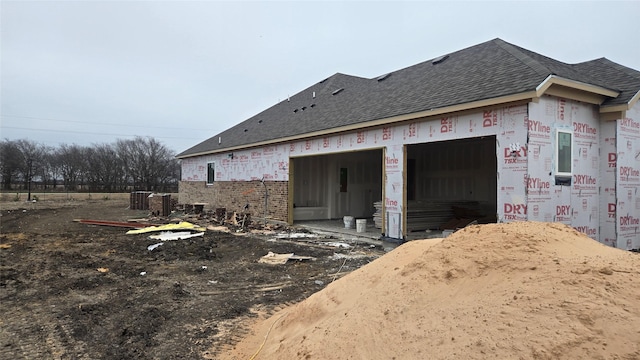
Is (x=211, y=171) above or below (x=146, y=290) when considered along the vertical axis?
above

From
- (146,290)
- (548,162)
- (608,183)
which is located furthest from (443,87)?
(146,290)

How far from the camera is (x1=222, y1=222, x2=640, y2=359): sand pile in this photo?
2236 mm

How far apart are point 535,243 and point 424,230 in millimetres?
10206

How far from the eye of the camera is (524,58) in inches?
361

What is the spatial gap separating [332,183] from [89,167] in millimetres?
46523

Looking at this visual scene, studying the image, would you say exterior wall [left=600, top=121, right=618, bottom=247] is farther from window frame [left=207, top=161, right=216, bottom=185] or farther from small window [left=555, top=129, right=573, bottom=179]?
window frame [left=207, top=161, right=216, bottom=185]

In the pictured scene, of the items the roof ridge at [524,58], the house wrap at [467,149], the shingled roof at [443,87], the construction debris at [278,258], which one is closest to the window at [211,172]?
the shingled roof at [443,87]

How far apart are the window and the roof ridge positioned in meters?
15.3

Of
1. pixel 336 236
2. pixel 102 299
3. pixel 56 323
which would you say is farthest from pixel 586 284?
pixel 336 236

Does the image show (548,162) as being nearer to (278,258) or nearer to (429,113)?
(429,113)

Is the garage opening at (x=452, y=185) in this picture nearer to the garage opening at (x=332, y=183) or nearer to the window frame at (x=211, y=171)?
the garage opening at (x=332, y=183)

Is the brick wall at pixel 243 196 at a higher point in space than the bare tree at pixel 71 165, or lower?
lower

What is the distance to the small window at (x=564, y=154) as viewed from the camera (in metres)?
7.95

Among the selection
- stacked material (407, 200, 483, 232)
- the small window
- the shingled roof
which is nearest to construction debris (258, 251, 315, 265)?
the shingled roof
